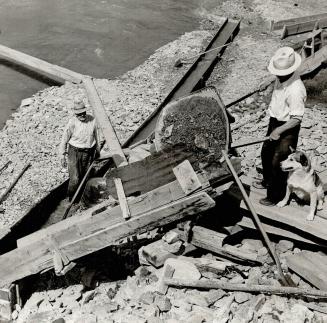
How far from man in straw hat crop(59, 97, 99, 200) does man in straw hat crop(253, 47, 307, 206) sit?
9.80 feet

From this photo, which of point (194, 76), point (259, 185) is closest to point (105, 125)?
point (194, 76)

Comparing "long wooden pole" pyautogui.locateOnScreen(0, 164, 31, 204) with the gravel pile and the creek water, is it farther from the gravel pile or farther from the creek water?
the creek water

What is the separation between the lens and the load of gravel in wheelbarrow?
632cm

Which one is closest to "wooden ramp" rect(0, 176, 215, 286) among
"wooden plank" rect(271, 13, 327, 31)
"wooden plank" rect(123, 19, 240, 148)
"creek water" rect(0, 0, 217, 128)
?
"wooden plank" rect(123, 19, 240, 148)

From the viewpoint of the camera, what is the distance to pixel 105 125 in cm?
928

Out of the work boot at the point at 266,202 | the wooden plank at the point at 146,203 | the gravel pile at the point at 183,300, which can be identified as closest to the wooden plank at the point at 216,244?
the gravel pile at the point at 183,300

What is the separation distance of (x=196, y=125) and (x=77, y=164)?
101 inches

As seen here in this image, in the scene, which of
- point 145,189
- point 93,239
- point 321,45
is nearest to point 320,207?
point 145,189

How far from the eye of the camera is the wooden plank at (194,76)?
9.72m

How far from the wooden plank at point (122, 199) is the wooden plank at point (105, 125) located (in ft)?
6.20

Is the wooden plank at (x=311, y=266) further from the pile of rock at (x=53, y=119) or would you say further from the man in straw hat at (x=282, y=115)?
the pile of rock at (x=53, y=119)

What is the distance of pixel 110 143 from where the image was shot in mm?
8477

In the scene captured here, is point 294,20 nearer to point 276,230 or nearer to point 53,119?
point 53,119

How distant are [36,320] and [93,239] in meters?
1.46
